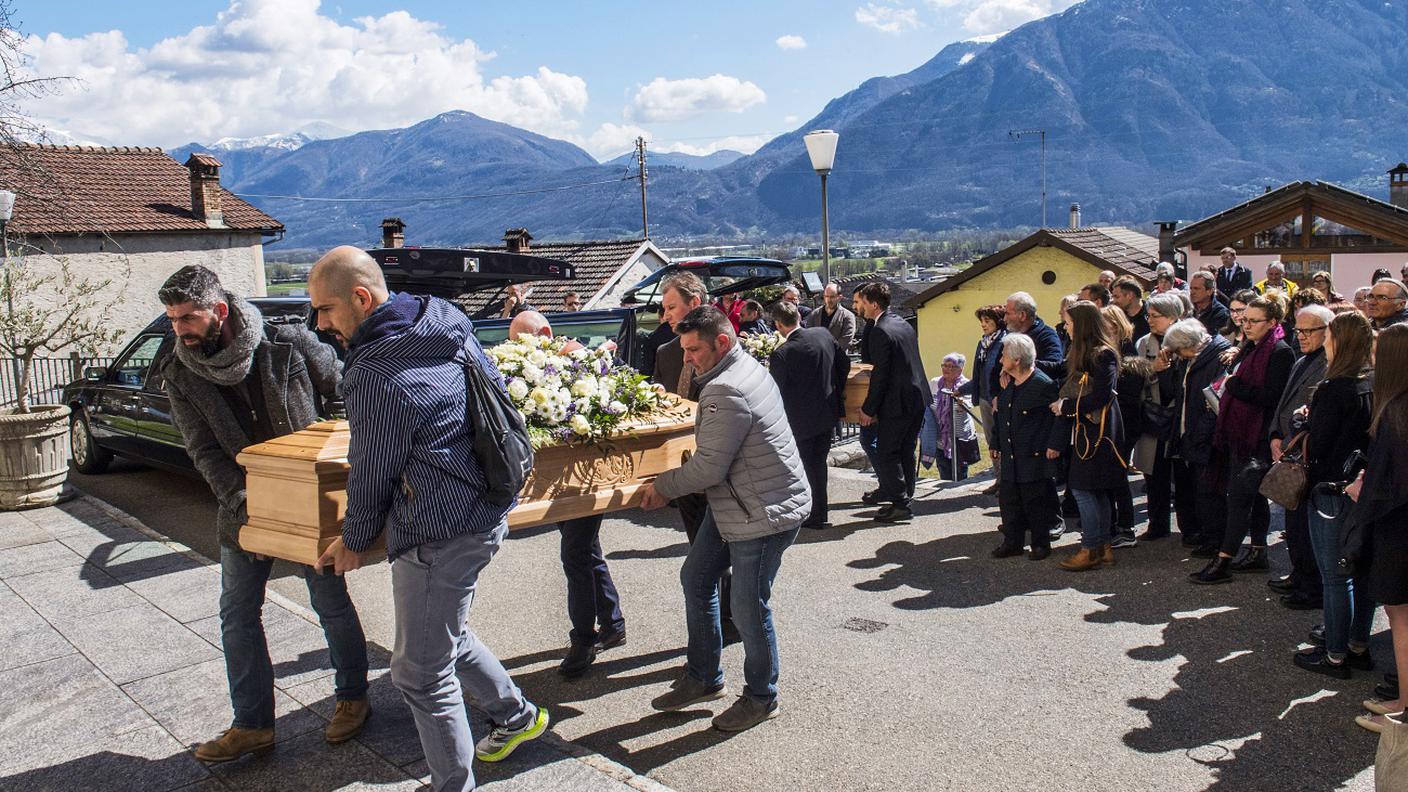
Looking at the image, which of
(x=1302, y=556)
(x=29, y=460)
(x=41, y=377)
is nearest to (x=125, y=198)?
(x=41, y=377)

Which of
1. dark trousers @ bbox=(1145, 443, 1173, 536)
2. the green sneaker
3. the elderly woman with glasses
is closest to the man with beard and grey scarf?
the green sneaker

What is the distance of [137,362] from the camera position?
443 inches

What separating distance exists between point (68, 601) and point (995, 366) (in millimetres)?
7074

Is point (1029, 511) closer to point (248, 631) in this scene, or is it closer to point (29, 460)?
point (248, 631)

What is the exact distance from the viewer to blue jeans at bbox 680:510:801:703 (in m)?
4.69

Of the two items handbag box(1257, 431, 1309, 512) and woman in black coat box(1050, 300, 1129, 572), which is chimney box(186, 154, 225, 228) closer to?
woman in black coat box(1050, 300, 1129, 572)

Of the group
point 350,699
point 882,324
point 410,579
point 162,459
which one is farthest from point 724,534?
point 162,459

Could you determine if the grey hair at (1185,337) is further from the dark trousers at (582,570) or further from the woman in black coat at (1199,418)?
the dark trousers at (582,570)

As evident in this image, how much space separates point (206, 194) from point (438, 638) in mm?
31550

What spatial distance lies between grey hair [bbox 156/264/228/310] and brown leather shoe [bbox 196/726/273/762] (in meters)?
1.80

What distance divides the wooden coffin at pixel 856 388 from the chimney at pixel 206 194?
27.4 m

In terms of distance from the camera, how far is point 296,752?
179 inches

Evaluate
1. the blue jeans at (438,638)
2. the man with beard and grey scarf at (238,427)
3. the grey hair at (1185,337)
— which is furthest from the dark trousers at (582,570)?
the grey hair at (1185,337)

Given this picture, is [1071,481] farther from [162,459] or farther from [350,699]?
[162,459]
